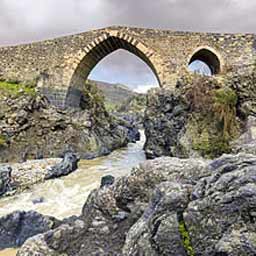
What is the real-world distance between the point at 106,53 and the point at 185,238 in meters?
17.4

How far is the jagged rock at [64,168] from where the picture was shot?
1207 cm

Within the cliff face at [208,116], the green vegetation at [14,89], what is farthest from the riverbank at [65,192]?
the green vegetation at [14,89]

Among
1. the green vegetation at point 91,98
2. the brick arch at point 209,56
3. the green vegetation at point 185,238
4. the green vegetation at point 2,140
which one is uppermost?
the brick arch at point 209,56

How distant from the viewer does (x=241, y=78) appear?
12.0 metres

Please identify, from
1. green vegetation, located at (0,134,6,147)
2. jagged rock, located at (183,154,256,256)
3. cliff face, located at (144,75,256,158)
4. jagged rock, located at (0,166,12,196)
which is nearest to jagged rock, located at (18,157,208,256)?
jagged rock, located at (183,154,256,256)

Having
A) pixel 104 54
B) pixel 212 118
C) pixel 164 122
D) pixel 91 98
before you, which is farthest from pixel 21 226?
pixel 91 98

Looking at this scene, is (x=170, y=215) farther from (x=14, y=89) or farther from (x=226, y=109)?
(x=14, y=89)

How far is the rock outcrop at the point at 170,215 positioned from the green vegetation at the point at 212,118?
6.84 metres

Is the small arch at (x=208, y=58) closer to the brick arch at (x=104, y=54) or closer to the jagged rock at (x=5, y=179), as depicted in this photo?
the brick arch at (x=104, y=54)

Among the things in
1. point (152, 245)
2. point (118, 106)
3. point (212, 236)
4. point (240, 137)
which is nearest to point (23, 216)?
point (152, 245)

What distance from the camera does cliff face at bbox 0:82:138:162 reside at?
15688 millimetres

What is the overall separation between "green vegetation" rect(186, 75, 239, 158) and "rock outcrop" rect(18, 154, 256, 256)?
6838mm

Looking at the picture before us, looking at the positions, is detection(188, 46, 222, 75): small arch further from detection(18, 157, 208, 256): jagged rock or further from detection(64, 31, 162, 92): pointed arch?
detection(18, 157, 208, 256): jagged rock

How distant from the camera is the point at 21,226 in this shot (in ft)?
23.1
